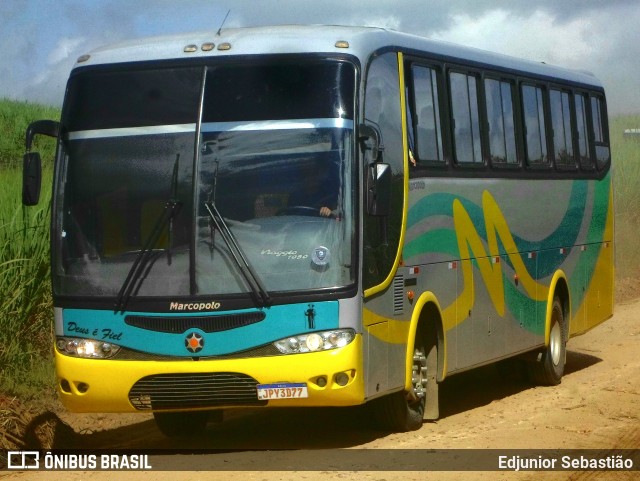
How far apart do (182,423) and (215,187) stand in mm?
2824

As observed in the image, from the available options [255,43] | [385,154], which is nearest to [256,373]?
[385,154]

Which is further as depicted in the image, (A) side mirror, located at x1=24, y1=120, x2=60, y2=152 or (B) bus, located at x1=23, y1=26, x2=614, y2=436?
(A) side mirror, located at x1=24, y1=120, x2=60, y2=152

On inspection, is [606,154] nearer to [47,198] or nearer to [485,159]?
[485,159]

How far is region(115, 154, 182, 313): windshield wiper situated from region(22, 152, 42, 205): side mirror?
1057mm

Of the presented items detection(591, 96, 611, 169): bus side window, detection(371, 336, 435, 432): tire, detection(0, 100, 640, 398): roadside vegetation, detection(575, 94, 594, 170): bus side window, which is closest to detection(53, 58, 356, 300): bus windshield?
detection(371, 336, 435, 432): tire

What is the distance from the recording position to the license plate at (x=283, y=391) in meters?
10.5

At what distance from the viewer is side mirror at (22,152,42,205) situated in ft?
36.6

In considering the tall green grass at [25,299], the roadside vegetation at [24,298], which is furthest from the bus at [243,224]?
the tall green grass at [25,299]

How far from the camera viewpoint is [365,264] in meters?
10.8

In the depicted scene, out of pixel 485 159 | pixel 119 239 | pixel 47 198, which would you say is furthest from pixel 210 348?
pixel 47 198

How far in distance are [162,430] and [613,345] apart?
30.3ft

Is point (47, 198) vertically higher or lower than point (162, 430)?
higher

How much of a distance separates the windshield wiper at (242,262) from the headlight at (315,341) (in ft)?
1.05

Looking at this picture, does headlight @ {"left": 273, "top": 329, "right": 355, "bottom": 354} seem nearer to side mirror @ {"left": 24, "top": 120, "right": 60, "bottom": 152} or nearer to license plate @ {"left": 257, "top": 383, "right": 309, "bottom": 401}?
license plate @ {"left": 257, "top": 383, "right": 309, "bottom": 401}
